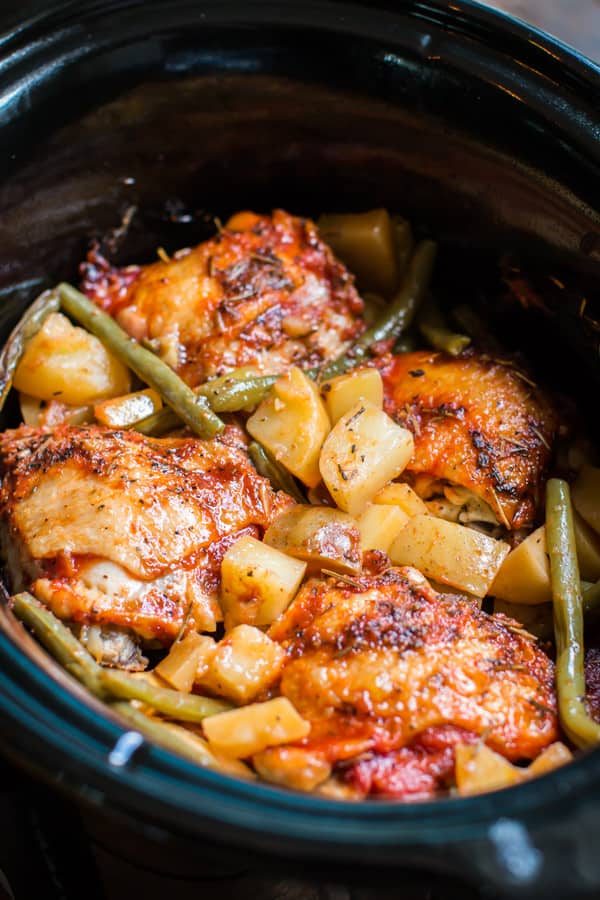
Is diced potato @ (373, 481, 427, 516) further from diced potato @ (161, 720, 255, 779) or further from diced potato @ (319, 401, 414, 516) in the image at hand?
diced potato @ (161, 720, 255, 779)

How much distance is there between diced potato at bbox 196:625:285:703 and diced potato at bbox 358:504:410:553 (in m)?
0.45

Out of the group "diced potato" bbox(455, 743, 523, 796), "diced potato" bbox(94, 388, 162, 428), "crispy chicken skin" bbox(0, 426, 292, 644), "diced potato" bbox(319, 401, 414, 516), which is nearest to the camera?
"diced potato" bbox(455, 743, 523, 796)

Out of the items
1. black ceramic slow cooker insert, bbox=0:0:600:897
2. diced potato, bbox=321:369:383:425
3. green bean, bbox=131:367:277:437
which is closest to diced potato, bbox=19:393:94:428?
green bean, bbox=131:367:277:437

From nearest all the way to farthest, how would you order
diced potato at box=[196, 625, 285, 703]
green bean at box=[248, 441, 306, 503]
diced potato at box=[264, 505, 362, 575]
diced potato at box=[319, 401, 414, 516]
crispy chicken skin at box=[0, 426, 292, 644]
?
1. diced potato at box=[196, 625, 285, 703]
2. crispy chicken skin at box=[0, 426, 292, 644]
3. diced potato at box=[264, 505, 362, 575]
4. diced potato at box=[319, 401, 414, 516]
5. green bean at box=[248, 441, 306, 503]

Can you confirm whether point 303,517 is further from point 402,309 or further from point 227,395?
point 402,309

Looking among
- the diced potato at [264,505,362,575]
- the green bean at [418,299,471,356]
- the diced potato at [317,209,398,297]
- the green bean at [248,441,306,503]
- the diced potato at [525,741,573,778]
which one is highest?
the diced potato at [317,209,398,297]

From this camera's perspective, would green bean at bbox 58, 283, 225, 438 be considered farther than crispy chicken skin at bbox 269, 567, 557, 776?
Yes

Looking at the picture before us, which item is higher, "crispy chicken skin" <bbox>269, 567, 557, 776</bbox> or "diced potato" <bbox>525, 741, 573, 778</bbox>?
"crispy chicken skin" <bbox>269, 567, 557, 776</bbox>

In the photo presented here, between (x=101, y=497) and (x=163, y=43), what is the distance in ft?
4.85

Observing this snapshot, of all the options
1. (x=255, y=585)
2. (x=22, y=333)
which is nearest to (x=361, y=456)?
(x=255, y=585)

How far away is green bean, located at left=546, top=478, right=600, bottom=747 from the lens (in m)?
2.07

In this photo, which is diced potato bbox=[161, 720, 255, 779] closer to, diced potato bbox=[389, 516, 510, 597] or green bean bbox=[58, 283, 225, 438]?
diced potato bbox=[389, 516, 510, 597]

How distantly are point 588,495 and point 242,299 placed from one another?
47.1 inches

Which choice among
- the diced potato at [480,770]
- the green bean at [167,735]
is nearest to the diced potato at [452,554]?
the diced potato at [480,770]
